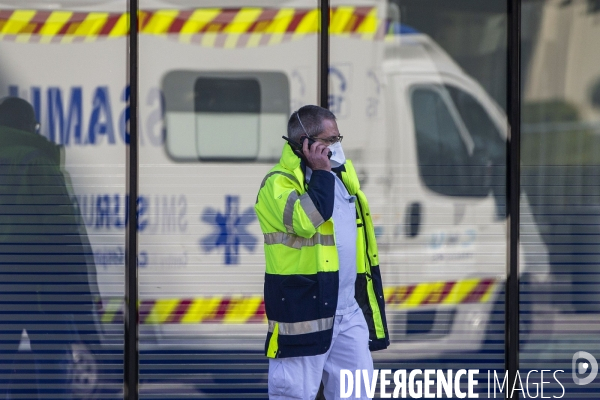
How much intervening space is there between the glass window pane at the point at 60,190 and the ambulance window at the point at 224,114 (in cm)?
35

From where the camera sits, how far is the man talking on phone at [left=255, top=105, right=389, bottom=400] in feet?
13.2

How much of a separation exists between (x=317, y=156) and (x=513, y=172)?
210 centimetres

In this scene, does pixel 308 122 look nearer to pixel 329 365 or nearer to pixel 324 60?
pixel 329 365

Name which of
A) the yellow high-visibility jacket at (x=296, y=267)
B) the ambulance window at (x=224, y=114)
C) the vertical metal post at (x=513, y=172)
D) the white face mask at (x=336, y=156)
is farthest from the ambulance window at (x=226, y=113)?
the vertical metal post at (x=513, y=172)

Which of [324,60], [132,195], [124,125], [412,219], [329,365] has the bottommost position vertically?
[329,365]

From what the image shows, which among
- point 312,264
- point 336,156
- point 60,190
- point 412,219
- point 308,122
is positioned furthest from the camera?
point 412,219

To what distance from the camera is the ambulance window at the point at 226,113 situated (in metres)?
5.61

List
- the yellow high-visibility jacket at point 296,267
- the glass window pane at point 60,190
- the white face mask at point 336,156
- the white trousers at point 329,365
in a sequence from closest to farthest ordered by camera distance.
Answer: the yellow high-visibility jacket at point 296,267 < the white trousers at point 329,365 < the white face mask at point 336,156 < the glass window pane at point 60,190

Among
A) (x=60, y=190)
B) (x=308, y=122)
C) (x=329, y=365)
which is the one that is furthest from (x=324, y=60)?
(x=329, y=365)

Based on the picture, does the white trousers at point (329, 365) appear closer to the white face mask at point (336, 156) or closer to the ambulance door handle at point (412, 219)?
the white face mask at point (336, 156)

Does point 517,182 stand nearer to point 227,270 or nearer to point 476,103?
point 476,103

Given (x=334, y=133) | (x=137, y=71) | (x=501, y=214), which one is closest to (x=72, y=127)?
(x=137, y=71)

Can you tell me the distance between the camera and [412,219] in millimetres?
5703

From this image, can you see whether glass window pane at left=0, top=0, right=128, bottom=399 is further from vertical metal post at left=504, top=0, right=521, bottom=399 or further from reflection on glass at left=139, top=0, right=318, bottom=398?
vertical metal post at left=504, top=0, right=521, bottom=399
